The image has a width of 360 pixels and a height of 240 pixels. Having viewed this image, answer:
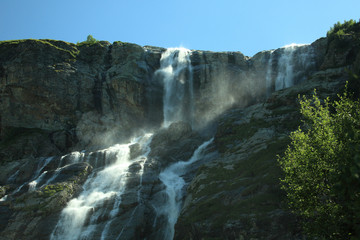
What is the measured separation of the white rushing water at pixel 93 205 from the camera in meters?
25.2

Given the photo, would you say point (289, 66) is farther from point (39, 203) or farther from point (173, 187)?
point (39, 203)

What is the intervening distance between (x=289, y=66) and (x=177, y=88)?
2445 centimetres

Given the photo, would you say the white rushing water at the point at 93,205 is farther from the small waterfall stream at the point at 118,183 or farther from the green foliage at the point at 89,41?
the green foliage at the point at 89,41

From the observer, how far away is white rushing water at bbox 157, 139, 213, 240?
2573 cm

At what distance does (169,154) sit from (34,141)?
28742 millimetres

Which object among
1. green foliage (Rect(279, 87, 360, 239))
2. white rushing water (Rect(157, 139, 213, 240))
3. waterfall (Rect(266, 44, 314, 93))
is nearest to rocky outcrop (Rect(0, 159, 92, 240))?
white rushing water (Rect(157, 139, 213, 240))

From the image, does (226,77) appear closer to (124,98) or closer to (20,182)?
(124,98)

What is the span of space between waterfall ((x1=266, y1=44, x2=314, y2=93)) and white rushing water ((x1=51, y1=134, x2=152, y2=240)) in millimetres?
36484

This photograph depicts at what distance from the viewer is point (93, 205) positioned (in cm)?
2730

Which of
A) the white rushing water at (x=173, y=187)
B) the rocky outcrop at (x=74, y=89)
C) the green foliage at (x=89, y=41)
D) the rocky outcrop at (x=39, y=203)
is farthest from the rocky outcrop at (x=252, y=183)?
the green foliage at (x=89, y=41)

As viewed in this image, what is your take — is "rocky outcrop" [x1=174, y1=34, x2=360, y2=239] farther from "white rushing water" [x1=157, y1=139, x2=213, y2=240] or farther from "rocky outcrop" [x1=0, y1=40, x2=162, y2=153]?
"rocky outcrop" [x1=0, y1=40, x2=162, y2=153]

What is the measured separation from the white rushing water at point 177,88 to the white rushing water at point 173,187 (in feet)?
63.7

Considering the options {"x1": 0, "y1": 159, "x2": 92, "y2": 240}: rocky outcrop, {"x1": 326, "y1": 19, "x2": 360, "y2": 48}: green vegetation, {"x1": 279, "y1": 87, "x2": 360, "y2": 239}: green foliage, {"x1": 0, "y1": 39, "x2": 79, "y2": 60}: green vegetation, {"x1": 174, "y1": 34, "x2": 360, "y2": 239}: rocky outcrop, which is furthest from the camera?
{"x1": 0, "y1": 39, "x2": 79, "y2": 60}: green vegetation

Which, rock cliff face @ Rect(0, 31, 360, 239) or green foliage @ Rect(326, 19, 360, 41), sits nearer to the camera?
rock cliff face @ Rect(0, 31, 360, 239)
